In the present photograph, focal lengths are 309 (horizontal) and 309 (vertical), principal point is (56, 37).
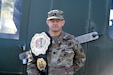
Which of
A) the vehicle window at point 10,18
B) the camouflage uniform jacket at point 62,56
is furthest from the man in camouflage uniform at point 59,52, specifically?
the vehicle window at point 10,18

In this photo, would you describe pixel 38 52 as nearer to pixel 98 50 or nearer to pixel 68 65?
pixel 68 65

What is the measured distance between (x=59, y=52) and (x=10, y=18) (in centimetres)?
91

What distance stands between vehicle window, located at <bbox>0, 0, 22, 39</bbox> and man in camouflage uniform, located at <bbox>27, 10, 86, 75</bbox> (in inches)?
24.1

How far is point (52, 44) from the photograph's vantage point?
118 inches

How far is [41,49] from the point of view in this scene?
301 cm

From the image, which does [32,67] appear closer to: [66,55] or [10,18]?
[66,55]

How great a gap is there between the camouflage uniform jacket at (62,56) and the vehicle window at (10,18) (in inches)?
23.6

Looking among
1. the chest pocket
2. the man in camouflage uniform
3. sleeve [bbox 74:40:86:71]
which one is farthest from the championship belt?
sleeve [bbox 74:40:86:71]

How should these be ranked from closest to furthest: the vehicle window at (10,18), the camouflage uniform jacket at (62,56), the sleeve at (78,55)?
1. the camouflage uniform jacket at (62,56)
2. the sleeve at (78,55)
3. the vehicle window at (10,18)

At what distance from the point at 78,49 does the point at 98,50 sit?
1.57 feet

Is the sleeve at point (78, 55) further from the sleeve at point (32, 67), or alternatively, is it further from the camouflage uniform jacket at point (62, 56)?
the sleeve at point (32, 67)

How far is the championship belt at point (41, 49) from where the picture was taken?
2.96 metres

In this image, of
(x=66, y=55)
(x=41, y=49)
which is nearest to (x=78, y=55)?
(x=66, y=55)

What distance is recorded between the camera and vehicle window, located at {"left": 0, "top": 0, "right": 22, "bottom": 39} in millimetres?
3539
